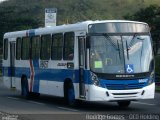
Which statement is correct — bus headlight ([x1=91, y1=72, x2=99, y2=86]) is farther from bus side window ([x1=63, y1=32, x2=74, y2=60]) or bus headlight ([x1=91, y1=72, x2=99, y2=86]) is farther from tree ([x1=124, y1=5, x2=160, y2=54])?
tree ([x1=124, y1=5, x2=160, y2=54])

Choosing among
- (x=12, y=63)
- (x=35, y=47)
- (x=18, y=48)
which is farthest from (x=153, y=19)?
(x=35, y=47)

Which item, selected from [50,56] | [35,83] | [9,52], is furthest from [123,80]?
[9,52]

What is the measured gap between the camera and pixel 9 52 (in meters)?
29.0

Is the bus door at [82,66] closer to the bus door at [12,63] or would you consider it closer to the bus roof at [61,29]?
the bus roof at [61,29]

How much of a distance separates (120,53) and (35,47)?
251 inches

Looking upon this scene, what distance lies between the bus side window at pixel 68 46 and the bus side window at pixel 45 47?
1.75 metres

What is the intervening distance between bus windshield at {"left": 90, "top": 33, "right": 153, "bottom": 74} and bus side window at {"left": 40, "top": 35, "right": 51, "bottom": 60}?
4.13 m

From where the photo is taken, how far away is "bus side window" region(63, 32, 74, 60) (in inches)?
846

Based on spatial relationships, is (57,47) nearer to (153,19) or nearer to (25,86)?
(25,86)

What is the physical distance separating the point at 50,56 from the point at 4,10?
243ft

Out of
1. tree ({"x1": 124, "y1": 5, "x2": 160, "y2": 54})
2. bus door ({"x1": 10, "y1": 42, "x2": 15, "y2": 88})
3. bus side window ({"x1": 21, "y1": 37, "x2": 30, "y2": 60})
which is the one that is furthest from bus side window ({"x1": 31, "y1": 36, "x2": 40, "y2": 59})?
tree ({"x1": 124, "y1": 5, "x2": 160, "y2": 54})

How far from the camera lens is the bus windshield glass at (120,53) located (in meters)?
19.8

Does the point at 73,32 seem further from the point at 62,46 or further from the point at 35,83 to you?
the point at 35,83

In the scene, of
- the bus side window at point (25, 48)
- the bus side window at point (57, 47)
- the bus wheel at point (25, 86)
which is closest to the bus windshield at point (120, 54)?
the bus side window at point (57, 47)
